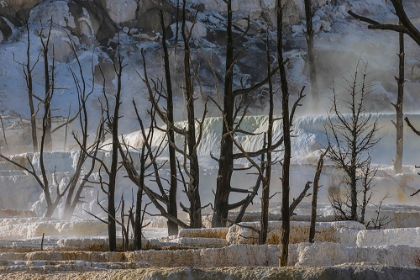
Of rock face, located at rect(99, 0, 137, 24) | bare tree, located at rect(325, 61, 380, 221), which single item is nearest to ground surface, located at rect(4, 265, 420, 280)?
bare tree, located at rect(325, 61, 380, 221)

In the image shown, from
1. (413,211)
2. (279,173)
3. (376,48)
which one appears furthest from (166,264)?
(376,48)

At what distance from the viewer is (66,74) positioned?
24.8 metres

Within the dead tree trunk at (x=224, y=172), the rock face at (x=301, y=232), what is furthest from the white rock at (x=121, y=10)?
the rock face at (x=301, y=232)

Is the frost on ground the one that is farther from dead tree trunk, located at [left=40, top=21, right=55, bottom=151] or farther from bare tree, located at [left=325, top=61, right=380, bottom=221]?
dead tree trunk, located at [left=40, top=21, right=55, bottom=151]

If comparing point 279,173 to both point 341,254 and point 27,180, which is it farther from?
point 341,254

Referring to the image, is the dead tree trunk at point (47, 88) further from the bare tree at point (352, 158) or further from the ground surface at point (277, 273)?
the ground surface at point (277, 273)

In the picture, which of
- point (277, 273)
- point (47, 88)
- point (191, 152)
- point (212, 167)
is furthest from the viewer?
point (47, 88)

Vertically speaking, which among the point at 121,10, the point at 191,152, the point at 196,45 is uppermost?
the point at 121,10

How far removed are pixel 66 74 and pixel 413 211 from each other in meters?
19.1

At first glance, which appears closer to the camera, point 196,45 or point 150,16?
point 196,45

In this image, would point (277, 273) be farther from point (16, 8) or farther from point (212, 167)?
point (16, 8)

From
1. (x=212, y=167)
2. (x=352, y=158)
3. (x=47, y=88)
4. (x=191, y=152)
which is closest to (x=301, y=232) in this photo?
(x=191, y=152)

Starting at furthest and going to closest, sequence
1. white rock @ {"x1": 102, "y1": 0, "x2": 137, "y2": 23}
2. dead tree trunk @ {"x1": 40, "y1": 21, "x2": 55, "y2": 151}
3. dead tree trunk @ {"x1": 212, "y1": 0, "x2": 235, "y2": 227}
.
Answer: white rock @ {"x1": 102, "y1": 0, "x2": 137, "y2": 23}
dead tree trunk @ {"x1": 40, "y1": 21, "x2": 55, "y2": 151}
dead tree trunk @ {"x1": 212, "y1": 0, "x2": 235, "y2": 227}

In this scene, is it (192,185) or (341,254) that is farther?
(192,185)
